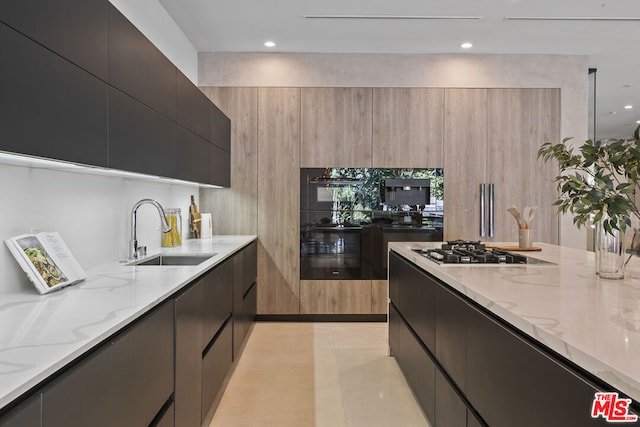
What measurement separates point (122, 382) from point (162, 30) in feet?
9.82

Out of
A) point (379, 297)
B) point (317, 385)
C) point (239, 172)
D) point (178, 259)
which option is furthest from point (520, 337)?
point (239, 172)

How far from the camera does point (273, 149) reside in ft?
14.7

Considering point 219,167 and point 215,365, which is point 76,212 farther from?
point 219,167

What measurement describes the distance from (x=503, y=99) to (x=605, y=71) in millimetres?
1639

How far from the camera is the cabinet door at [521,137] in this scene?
4.51 m

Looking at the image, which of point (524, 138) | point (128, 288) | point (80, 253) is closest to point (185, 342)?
point (128, 288)

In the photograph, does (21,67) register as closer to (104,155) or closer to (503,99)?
(104,155)

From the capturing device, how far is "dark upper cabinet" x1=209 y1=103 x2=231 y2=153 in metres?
3.77

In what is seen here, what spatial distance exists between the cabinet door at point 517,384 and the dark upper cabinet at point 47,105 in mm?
1536

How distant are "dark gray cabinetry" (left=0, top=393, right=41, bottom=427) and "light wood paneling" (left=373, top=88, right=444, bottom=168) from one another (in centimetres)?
389

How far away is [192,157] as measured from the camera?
10.3 ft

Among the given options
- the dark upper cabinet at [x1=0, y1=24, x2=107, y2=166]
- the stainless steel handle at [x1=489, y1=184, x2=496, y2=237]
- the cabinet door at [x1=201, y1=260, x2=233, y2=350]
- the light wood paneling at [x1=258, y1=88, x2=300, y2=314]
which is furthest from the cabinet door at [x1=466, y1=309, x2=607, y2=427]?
the stainless steel handle at [x1=489, y1=184, x2=496, y2=237]

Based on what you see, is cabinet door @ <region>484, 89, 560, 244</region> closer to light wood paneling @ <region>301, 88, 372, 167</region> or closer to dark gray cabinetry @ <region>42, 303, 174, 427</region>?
light wood paneling @ <region>301, 88, 372, 167</region>

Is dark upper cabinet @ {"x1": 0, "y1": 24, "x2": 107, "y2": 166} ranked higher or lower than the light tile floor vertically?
higher
